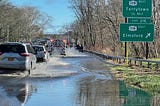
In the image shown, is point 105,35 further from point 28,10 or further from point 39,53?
point 28,10

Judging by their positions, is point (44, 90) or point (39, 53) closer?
point (44, 90)

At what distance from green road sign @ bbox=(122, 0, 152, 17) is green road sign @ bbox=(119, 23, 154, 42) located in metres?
0.77

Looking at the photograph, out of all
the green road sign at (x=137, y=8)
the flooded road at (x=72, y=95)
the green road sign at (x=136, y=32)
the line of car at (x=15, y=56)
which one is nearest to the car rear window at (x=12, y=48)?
the line of car at (x=15, y=56)

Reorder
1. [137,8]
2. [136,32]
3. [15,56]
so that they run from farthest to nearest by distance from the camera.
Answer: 1. [136,32]
2. [137,8]
3. [15,56]

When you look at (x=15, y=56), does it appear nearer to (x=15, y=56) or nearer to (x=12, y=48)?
(x=15, y=56)

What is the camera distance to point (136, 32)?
31016 millimetres

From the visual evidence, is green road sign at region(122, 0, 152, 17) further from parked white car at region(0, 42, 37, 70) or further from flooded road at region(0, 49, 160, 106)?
flooded road at region(0, 49, 160, 106)

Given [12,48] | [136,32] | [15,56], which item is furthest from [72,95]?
[136,32]

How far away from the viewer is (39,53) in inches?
1550

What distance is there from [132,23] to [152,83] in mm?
13878

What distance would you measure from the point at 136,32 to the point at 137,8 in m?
1.67

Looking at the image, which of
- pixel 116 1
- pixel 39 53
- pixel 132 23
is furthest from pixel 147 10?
pixel 116 1

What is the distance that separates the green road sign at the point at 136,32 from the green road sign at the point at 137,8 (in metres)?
0.77

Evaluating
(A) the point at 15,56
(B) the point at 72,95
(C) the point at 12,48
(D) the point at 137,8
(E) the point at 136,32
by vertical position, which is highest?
(D) the point at 137,8
